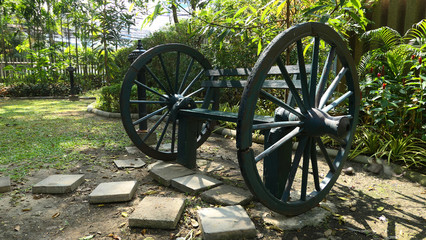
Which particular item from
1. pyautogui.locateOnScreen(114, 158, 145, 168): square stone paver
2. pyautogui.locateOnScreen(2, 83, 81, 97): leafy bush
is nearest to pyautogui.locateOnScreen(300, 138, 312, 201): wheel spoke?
pyautogui.locateOnScreen(114, 158, 145, 168): square stone paver

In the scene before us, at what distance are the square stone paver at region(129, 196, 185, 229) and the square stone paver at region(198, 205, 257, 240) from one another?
0.20 metres

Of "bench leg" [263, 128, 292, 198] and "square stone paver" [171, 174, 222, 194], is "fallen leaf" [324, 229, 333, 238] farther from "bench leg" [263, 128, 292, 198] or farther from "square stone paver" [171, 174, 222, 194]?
"square stone paver" [171, 174, 222, 194]

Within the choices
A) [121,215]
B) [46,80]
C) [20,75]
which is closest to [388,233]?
[121,215]

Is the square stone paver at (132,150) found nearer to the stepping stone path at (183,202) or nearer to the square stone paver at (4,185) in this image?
the stepping stone path at (183,202)

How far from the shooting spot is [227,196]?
8.15 ft

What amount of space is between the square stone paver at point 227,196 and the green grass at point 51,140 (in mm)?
1921

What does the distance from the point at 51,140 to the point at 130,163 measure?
1.90 meters

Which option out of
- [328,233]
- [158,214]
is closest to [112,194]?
[158,214]

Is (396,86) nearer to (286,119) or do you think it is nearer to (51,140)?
(286,119)

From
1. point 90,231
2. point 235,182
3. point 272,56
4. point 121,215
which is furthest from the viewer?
point 235,182

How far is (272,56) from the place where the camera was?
5.39 feet

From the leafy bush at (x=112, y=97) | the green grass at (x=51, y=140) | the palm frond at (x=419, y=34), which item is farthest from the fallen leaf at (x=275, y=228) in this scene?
the leafy bush at (x=112, y=97)

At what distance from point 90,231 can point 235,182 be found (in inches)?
57.5

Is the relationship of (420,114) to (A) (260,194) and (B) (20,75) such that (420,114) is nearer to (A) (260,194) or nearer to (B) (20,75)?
(A) (260,194)
